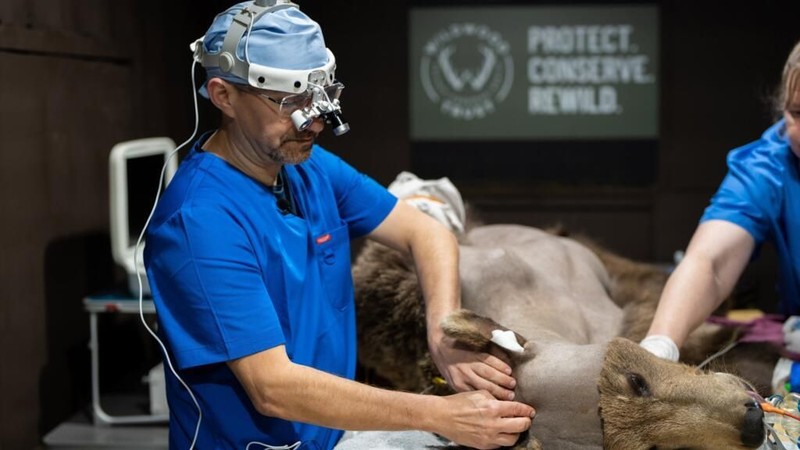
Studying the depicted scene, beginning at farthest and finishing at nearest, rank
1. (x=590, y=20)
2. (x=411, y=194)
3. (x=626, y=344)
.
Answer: (x=590, y=20) < (x=411, y=194) < (x=626, y=344)

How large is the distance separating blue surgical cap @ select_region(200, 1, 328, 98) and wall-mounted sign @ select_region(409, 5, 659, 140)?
3093 mm

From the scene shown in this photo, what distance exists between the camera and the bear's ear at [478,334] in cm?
160

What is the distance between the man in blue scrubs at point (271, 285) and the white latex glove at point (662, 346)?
1.05ft

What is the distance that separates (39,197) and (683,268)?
209cm

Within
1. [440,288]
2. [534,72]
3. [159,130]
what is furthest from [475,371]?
[534,72]

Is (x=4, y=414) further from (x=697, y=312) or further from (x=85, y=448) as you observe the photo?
(x=697, y=312)

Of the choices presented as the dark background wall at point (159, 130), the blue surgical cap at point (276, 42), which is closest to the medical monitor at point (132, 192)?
the dark background wall at point (159, 130)

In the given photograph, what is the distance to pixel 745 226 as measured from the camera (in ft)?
6.68

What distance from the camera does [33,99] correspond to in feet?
10.5

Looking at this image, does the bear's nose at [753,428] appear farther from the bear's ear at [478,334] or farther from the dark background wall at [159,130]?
the dark background wall at [159,130]

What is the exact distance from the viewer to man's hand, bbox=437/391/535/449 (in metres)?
1.46

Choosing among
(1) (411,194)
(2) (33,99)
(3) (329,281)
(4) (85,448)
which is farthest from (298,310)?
(2) (33,99)

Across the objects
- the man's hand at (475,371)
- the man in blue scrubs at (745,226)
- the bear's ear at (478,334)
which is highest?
the man in blue scrubs at (745,226)

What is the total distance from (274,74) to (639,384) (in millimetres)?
714
